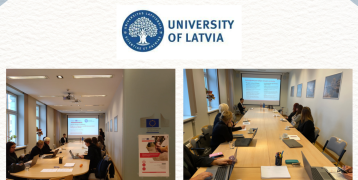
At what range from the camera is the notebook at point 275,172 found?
198cm

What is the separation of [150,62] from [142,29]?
304 mm

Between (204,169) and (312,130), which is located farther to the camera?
(312,130)

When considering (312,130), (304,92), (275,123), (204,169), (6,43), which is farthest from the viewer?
(275,123)

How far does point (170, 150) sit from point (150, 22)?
1.66 metres

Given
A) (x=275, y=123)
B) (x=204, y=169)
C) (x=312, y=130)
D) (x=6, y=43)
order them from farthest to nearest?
(x=275, y=123)
(x=312, y=130)
(x=204, y=169)
(x=6, y=43)

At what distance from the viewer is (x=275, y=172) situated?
2.10 m

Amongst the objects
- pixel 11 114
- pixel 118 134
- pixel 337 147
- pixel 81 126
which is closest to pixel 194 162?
pixel 337 147

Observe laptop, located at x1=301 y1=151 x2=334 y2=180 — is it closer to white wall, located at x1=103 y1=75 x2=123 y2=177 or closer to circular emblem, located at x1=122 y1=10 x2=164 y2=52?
circular emblem, located at x1=122 y1=10 x2=164 y2=52

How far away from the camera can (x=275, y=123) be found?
5.23 metres

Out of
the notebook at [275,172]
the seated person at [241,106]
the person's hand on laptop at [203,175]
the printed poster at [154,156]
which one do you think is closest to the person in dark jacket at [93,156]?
the printed poster at [154,156]

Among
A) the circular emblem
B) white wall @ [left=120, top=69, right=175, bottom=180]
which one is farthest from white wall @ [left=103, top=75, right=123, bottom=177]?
the circular emblem

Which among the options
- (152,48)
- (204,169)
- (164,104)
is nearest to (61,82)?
(164,104)

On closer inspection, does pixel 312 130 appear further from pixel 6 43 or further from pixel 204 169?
pixel 6 43

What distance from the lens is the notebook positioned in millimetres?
1985
